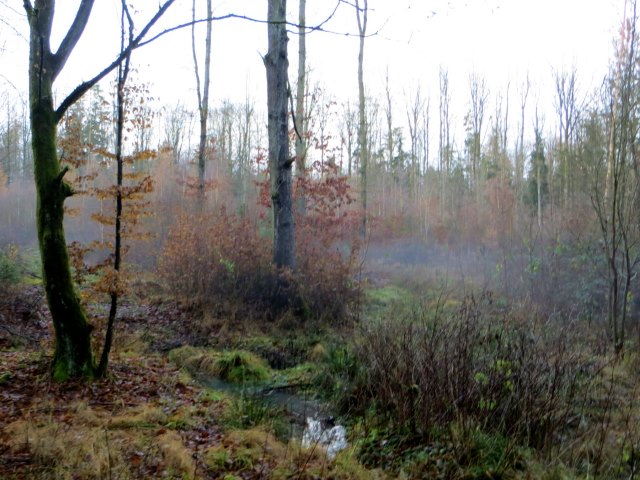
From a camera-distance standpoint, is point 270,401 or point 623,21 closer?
point 270,401

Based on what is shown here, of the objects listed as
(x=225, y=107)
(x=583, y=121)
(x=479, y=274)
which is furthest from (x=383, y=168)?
(x=583, y=121)

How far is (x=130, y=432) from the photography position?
5.23 m

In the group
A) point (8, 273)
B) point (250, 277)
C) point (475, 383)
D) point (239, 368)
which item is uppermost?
point (8, 273)

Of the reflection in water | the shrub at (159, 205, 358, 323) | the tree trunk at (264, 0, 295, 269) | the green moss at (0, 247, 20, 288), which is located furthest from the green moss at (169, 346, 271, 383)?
the green moss at (0, 247, 20, 288)

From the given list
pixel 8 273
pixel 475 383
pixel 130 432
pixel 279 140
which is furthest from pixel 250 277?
pixel 475 383

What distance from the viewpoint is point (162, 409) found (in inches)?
239

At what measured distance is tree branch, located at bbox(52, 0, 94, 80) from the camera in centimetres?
632

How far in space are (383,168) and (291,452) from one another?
34529 millimetres

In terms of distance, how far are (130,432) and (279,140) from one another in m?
7.71

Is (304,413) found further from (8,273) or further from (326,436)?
(8,273)

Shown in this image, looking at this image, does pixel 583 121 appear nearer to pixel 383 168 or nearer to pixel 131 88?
pixel 131 88

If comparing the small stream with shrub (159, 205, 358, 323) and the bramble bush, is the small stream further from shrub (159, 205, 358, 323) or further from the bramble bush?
shrub (159, 205, 358, 323)

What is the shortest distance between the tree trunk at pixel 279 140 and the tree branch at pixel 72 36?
5.42m

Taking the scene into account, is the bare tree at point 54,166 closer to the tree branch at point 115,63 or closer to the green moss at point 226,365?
the tree branch at point 115,63
